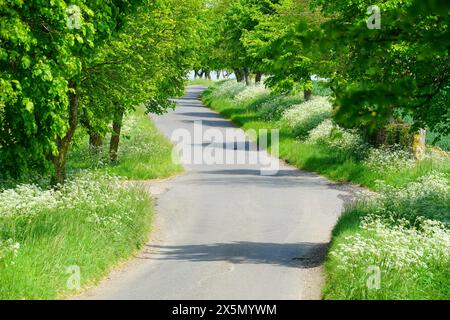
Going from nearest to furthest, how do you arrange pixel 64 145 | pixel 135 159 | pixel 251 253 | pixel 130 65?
pixel 251 253 < pixel 64 145 < pixel 130 65 < pixel 135 159

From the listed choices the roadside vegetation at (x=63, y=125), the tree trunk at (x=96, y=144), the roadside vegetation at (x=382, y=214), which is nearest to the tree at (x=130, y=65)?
the roadside vegetation at (x=63, y=125)

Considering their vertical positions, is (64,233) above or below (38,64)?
below

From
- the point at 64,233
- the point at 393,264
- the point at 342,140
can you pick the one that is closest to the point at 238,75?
the point at 342,140

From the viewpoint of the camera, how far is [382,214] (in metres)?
16.2

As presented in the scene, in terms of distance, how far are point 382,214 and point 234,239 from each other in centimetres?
348

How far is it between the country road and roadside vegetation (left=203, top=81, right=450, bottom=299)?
83 cm

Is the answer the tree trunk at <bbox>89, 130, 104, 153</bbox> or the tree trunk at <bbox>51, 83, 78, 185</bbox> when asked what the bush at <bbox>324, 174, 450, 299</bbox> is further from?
the tree trunk at <bbox>89, 130, 104, 153</bbox>

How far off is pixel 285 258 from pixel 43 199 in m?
5.25

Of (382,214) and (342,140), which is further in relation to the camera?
(342,140)

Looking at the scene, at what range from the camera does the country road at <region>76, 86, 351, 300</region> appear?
1244cm

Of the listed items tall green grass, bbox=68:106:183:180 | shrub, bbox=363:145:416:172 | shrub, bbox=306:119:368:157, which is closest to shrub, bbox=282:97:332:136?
shrub, bbox=306:119:368:157

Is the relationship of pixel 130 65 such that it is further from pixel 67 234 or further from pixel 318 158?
pixel 318 158

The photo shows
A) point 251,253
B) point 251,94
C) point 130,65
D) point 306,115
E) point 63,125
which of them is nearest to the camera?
point 63,125
